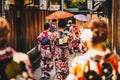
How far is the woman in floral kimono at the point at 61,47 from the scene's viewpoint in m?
13.2

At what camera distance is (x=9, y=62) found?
20.0 ft

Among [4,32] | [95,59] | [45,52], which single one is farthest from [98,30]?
[45,52]

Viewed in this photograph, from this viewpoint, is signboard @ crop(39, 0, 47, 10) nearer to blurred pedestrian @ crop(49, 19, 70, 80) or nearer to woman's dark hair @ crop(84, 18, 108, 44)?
blurred pedestrian @ crop(49, 19, 70, 80)

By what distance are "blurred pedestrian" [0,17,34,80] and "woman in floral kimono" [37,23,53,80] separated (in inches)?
378

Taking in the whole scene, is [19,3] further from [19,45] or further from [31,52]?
[31,52]

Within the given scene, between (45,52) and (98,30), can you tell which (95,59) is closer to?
(98,30)

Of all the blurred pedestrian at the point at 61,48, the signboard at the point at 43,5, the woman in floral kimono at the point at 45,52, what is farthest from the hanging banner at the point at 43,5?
the blurred pedestrian at the point at 61,48

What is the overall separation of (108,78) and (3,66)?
157 centimetres

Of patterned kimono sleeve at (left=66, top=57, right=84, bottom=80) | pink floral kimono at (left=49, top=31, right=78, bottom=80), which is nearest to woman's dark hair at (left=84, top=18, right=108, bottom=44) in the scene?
patterned kimono sleeve at (left=66, top=57, right=84, bottom=80)

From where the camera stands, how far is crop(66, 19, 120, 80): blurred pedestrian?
6.14 metres

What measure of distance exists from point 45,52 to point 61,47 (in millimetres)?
2788

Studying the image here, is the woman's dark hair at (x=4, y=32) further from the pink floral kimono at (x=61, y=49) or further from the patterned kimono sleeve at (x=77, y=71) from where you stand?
the pink floral kimono at (x=61, y=49)

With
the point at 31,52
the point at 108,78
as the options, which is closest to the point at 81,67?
the point at 108,78

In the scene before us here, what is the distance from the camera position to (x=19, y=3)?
17422 mm
